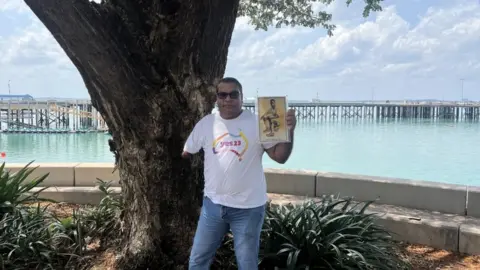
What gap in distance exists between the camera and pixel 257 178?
306 cm

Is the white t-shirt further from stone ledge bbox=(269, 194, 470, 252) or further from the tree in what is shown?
stone ledge bbox=(269, 194, 470, 252)

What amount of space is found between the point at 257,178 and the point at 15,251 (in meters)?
2.66

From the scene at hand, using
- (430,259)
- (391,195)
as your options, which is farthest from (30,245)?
(391,195)

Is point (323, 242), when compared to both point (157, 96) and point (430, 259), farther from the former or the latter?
point (157, 96)

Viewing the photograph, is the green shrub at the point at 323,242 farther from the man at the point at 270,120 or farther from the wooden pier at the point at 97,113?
the wooden pier at the point at 97,113

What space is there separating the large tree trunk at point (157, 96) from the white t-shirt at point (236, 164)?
2.74 ft

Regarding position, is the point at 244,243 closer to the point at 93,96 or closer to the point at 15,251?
the point at 93,96

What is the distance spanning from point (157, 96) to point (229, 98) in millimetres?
935

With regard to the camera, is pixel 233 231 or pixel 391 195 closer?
pixel 233 231

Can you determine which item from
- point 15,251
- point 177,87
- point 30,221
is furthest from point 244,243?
point 30,221

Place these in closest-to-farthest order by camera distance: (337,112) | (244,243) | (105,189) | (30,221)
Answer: (244,243)
(30,221)
(105,189)
(337,112)

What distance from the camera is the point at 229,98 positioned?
9.98 feet

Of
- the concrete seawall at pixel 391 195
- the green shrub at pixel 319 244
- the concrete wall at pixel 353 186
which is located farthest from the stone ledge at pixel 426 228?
the green shrub at pixel 319 244

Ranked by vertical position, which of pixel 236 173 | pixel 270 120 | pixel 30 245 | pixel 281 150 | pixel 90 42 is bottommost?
pixel 30 245
